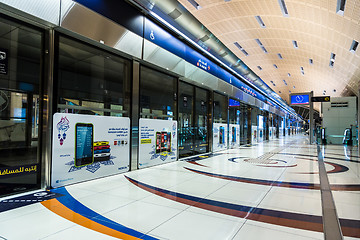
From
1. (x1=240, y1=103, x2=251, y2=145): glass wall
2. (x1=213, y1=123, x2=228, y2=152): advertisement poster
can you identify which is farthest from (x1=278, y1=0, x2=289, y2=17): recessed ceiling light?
(x1=240, y1=103, x2=251, y2=145): glass wall

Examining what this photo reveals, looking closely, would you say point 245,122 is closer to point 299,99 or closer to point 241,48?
point 241,48

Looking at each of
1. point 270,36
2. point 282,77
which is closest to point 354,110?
point 282,77

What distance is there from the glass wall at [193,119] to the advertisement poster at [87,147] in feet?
9.66

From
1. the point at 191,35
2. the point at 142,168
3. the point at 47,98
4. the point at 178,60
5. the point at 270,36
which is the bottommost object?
the point at 142,168

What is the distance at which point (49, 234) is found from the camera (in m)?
2.14

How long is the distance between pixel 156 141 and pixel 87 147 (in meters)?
2.27

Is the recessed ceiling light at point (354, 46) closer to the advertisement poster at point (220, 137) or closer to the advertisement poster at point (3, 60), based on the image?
the advertisement poster at point (220, 137)

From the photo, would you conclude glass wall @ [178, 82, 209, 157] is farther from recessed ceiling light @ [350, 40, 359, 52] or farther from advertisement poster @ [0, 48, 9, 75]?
recessed ceiling light @ [350, 40, 359, 52]

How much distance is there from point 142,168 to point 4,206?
3173 mm

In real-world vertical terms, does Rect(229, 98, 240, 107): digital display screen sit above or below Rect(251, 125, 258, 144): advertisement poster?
above

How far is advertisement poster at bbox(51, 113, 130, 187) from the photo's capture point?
3842mm

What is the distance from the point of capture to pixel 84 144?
14.0 ft

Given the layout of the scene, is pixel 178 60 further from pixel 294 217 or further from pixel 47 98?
pixel 294 217

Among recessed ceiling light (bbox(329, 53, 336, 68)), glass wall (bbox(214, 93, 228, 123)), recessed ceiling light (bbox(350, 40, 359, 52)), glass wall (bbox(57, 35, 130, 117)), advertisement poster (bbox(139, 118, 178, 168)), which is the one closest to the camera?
advertisement poster (bbox(139, 118, 178, 168))
